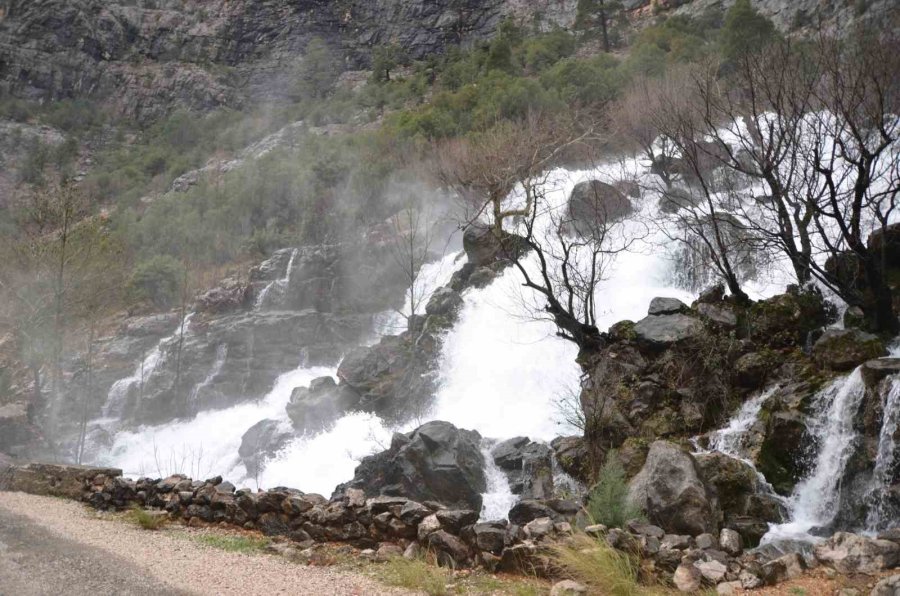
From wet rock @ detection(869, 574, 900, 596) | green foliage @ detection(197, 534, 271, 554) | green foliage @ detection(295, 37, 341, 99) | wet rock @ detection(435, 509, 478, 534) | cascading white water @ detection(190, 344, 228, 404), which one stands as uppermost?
green foliage @ detection(295, 37, 341, 99)

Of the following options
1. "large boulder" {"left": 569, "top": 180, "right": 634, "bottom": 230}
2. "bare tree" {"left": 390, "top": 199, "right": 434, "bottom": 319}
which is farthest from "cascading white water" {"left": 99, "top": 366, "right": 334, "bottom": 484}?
"large boulder" {"left": 569, "top": 180, "right": 634, "bottom": 230}

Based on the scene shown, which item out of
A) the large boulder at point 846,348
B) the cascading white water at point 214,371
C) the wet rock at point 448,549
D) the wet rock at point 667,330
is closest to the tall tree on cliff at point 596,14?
the cascading white water at point 214,371

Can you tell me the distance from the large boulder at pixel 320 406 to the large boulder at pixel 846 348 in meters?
12.5

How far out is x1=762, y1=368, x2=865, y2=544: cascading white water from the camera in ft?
27.6

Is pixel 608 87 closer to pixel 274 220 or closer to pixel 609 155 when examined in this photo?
pixel 609 155

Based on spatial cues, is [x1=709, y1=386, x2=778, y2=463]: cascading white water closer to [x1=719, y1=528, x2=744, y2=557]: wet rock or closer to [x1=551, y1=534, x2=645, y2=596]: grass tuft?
[x1=719, y1=528, x2=744, y2=557]: wet rock

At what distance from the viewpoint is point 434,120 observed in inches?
1382

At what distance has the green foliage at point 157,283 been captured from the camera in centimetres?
2972

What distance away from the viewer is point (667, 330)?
12094 mm

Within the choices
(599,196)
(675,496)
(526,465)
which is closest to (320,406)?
(526,465)

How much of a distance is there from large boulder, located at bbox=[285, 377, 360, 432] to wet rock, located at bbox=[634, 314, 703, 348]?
31.3ft

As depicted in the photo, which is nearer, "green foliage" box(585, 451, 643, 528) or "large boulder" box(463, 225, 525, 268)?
"green foliage" box(585, 451, 643, 528)

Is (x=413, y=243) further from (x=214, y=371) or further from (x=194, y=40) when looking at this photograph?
(x=194, y=40)

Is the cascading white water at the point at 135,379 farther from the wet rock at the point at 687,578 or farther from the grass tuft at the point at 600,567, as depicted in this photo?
the wet rock at the point at 687,578
